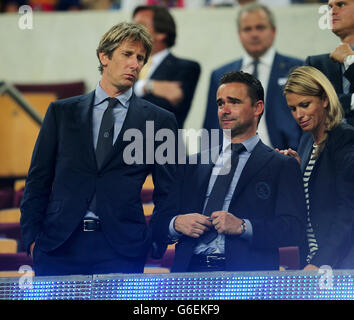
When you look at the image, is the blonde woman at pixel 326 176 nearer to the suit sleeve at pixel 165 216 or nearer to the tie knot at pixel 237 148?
the tie knot at pixel 237 148

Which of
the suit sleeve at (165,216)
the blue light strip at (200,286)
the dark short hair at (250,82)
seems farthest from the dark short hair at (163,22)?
the blue light strip at (200,286)

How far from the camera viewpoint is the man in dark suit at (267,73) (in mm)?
5254

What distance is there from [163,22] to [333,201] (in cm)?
200

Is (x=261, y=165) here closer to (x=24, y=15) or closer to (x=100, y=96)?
(x=100, y=96)

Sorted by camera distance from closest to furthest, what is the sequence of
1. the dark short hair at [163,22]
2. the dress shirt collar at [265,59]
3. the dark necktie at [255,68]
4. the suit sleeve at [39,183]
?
the suit sleeve at [39,183] < the dark necktie at [255,68] < the dress shirt collar at [265,59] < the dark short hair at [163,22]

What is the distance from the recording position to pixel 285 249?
5043mm

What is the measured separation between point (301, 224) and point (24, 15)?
2689 mm

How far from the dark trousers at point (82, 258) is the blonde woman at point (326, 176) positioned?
119 centimetres

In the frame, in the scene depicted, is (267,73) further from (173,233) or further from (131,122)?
(173,233)

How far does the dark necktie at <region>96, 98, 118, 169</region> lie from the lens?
4.95m

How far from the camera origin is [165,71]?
19.8 feet

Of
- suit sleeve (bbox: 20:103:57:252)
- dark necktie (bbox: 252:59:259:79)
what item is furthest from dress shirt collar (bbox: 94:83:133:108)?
dark necktie (bbox: 252:59:259:79)

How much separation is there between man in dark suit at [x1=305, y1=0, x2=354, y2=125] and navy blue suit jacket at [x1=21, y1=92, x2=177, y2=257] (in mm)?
1096
